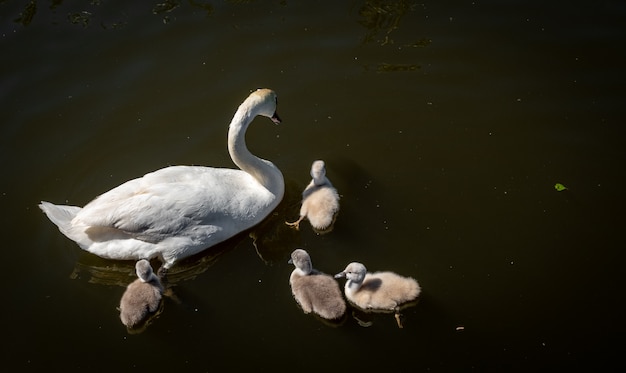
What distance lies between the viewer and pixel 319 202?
5.84 metres

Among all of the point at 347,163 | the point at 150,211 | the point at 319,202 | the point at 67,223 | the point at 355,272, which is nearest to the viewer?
the point at 355,272

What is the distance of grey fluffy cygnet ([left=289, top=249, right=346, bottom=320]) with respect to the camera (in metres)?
5.17

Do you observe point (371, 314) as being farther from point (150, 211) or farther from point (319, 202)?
point (150, 211)

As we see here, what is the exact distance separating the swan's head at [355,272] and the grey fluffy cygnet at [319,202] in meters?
0.74

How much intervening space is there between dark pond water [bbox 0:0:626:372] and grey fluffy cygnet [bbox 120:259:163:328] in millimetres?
239

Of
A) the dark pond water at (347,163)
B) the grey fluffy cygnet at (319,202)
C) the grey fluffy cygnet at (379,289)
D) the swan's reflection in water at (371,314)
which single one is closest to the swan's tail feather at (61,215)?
the dark pond water at (347,163)

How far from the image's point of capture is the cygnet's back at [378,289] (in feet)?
17.1

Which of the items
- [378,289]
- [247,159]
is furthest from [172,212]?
[378,289]

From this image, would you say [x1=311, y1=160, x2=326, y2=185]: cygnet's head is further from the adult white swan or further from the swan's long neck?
the adult white swan

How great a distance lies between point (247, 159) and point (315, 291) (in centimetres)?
156

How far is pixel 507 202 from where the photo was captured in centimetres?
612

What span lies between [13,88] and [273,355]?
5108 mm

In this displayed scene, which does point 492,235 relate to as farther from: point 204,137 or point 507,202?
point 204,137

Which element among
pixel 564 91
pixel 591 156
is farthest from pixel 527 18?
pixel 591 156
